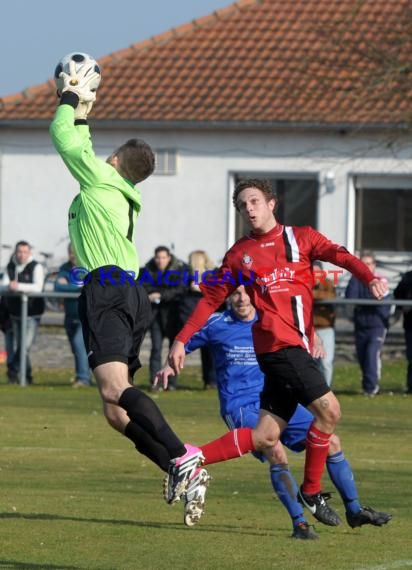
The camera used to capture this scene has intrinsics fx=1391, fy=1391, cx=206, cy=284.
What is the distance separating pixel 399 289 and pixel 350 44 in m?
11.2

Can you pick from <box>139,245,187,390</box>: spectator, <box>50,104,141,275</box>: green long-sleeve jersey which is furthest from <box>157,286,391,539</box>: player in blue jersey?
<box>139,245,187,390</box>: spectator

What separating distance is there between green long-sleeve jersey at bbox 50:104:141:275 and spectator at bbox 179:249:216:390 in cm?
1123

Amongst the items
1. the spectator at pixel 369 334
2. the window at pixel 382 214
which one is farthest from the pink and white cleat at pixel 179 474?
the window at pixel 382 214

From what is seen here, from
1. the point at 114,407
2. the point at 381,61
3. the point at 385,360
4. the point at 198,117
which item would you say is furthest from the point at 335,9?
the point at 114,407

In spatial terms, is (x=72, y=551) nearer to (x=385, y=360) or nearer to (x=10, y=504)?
(x=10, y=504)

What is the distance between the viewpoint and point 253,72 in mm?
33312

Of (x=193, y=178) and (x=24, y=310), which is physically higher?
(x=193, y=178)

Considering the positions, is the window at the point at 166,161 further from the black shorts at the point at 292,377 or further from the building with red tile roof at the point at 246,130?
the black shorts at the point at 292,377

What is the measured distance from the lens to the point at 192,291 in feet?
64.8

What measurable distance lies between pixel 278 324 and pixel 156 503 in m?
2.40

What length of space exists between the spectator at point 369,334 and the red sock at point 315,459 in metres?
10.8

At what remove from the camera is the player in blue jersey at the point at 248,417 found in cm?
827

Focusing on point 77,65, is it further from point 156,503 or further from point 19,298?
point 19,298

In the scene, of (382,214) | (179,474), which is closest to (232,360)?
(179,474)
